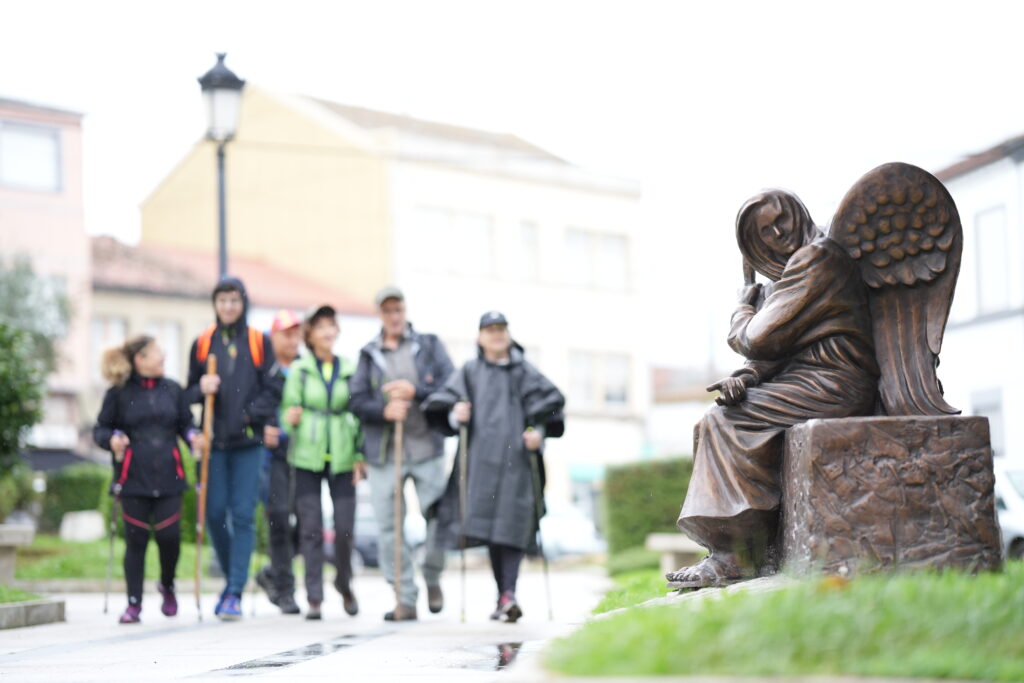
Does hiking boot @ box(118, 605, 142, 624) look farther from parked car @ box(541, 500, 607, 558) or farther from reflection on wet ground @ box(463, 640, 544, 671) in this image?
parked car @ box(541, 500, 607, 558)

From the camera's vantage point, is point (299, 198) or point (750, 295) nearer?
point (750, 295)

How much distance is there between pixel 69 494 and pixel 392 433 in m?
26.0

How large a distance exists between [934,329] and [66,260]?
147 feet

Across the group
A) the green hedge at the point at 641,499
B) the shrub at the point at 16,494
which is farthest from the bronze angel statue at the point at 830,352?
the shrub at the point at 16,494

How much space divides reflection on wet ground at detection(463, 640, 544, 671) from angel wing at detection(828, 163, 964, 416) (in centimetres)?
195

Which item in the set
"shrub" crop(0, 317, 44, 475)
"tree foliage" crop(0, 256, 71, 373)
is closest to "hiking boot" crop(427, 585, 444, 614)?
"shrub" crop(0, 317, 44, 475)

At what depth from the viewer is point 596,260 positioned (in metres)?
56.3

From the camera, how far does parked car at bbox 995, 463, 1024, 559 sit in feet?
46.2

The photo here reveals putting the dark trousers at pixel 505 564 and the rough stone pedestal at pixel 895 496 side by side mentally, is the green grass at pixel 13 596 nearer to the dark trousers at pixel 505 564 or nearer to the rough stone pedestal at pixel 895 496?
the dark trousers at pixel 505 564

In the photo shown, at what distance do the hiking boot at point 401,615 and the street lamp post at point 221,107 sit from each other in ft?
22.5

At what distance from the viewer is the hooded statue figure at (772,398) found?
23.0 feet

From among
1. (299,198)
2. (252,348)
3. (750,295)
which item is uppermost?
(299,198)

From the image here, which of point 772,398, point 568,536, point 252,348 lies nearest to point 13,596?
point 252,348

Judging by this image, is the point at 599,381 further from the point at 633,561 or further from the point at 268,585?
the point at 268,585
